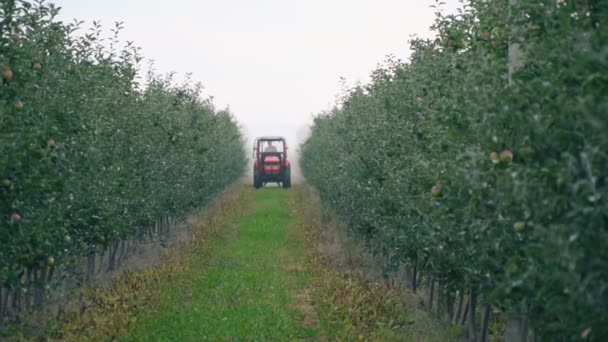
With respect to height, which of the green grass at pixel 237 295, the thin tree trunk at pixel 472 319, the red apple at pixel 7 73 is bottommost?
the green grass at pixel 237 295

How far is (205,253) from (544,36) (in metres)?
17.3

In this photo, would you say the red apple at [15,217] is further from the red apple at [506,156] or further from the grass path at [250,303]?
the red apple at [506,156]

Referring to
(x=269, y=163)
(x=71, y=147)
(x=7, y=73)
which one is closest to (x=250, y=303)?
(x=71, y=147)

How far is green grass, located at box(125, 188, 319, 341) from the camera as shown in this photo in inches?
500

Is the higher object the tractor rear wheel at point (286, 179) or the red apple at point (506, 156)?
the red apple at point (506, 156)

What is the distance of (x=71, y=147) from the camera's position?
11.8 meters

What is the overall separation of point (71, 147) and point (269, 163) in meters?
47.5

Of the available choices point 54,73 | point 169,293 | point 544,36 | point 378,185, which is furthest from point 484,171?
point 169,293

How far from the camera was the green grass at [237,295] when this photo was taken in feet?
41.6

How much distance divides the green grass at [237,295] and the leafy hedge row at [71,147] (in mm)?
1475

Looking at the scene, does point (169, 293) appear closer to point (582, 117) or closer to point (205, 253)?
point (205, 253)

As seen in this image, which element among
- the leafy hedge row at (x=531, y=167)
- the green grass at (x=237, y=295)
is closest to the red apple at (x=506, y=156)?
the leafy hedge row at (x=531, y=167)

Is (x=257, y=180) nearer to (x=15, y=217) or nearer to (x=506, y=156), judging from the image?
(x=15, y=217)

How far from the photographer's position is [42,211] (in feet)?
32.3
